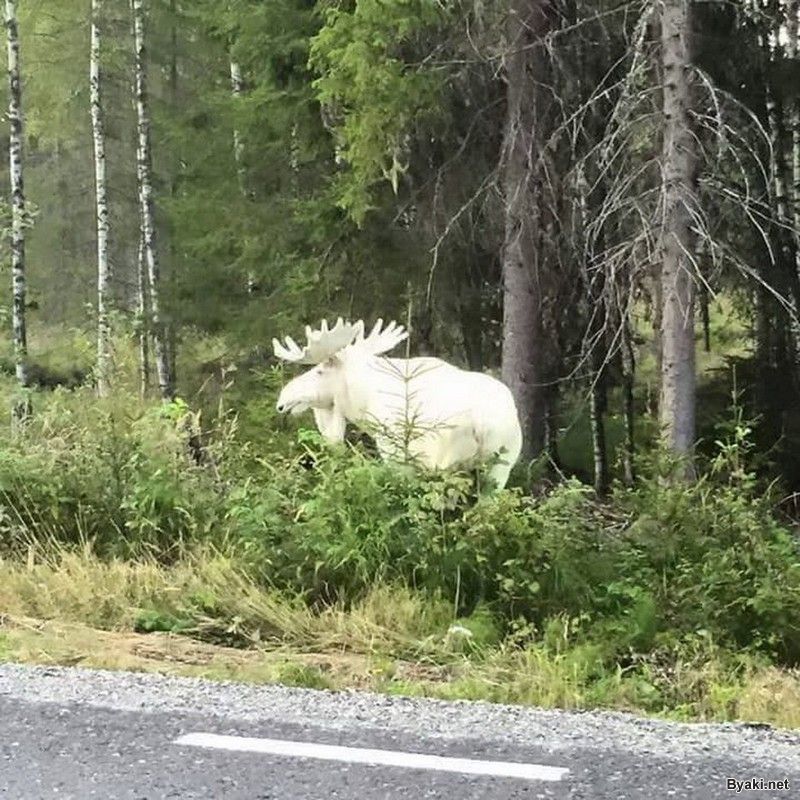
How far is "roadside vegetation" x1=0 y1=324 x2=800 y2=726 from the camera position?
19.0ft

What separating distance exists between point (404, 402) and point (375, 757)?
430cm

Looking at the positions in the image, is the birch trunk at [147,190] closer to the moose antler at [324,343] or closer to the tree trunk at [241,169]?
the tree trunk at [241,169]

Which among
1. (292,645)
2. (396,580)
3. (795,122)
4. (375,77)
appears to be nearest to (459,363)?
(375,77)

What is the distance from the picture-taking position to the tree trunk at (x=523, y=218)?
1115 cm

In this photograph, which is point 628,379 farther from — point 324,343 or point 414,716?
point 414,716

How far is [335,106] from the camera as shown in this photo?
1227 cm

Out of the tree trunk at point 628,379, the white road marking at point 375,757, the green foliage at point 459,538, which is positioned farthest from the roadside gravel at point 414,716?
the tree trunk at point 628,379

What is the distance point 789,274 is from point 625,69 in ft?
11.1

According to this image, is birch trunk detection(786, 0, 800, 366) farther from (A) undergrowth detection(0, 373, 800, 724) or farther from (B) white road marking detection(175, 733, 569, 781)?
(B) white road marking detection(175, 733, 569, 781)

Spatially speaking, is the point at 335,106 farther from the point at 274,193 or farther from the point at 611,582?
the point at 611,582

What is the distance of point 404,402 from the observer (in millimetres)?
8242

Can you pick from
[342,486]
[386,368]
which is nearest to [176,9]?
[386,368]

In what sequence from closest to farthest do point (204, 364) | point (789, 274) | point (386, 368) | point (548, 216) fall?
1. point (386, 368)
2. point (548, 216)
3. point (789, 274)
4. point (204, 364)

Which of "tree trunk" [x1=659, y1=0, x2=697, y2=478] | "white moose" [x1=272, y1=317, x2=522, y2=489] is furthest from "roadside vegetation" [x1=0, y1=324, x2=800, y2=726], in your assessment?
"tree trunk" [x1=659, y1=0, x2=697, y2=478]
